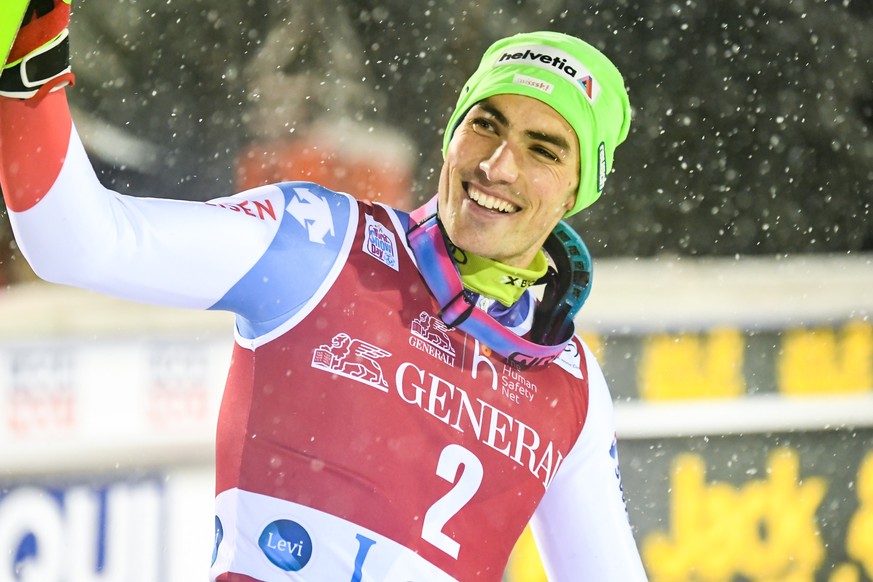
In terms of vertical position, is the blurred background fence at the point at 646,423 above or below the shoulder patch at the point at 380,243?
above

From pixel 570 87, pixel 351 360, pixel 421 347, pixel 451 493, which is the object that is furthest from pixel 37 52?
pixel 570 87

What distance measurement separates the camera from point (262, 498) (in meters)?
2.06

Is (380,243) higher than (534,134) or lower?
lower

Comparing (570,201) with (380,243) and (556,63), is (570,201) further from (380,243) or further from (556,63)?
(380,243)

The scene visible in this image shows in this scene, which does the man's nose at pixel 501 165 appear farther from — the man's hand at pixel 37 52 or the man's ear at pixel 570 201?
the man's hand at pixel 37 52

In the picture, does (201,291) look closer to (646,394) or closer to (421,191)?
(646,394)

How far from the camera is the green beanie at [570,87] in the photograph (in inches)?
93.8

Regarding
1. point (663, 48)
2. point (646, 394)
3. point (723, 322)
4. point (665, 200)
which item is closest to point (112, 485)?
point (646, 394)

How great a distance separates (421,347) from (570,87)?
644 mm

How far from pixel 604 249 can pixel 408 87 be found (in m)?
1.60

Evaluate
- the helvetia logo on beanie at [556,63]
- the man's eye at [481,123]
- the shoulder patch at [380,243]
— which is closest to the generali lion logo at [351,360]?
the shoulder patch at [380,243]

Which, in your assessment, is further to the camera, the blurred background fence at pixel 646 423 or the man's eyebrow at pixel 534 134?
the blurred background fence at pixel 646 423

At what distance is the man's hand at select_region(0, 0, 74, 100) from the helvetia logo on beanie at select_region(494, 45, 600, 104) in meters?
1.21

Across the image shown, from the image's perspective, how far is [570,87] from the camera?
94.7 inches
